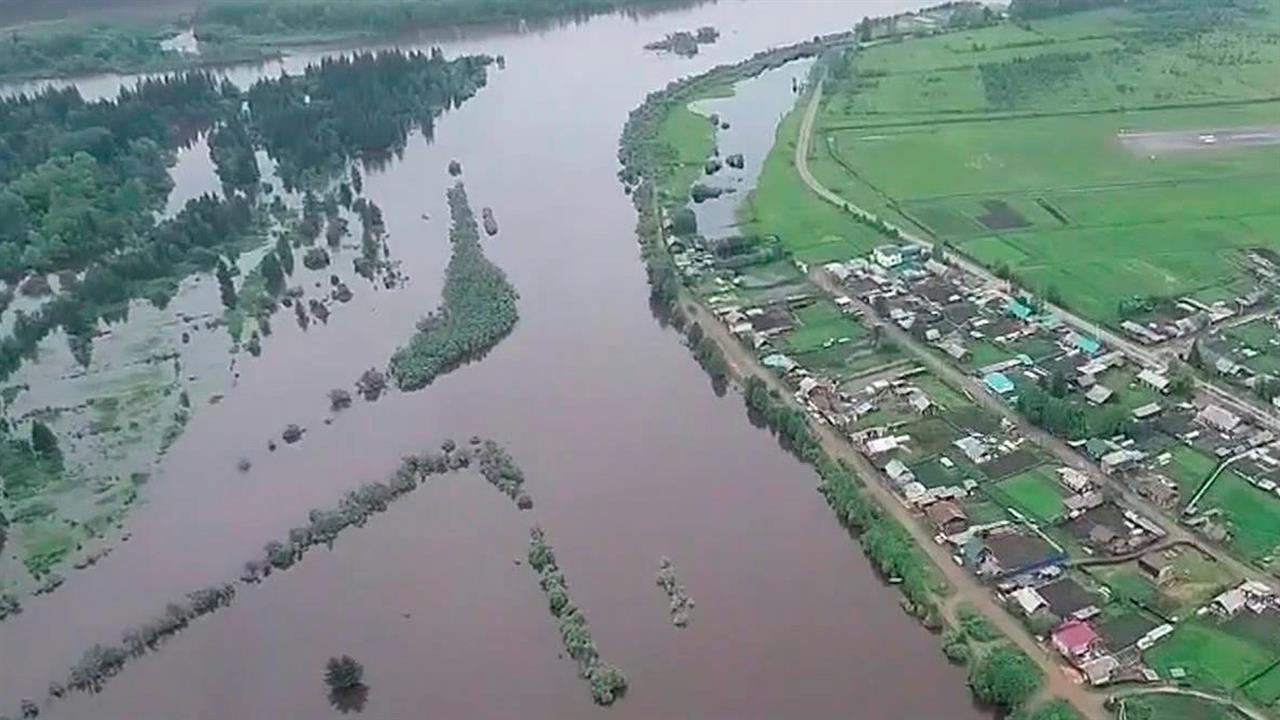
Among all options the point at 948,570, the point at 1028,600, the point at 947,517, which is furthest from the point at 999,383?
the point at 1028,600

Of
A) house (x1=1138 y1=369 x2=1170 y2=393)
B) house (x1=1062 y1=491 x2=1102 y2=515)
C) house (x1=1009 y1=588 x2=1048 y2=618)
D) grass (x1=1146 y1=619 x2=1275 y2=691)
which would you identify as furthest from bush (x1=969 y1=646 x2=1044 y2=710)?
house (x1=1138 y1=369 x2=1170 y2=393)

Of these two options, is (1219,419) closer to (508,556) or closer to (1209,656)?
(1209,656)

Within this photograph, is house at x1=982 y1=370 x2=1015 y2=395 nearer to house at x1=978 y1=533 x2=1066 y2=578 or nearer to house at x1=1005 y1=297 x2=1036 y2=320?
house at x1=1005 y1=297 x2=1036 y2=320

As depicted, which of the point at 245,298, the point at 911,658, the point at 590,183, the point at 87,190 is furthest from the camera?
the point at 590,183

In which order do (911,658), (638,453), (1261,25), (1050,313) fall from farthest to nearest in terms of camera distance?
1. (1261,25)
2. (1050,313)
3. (638,453)
4. (911,658)

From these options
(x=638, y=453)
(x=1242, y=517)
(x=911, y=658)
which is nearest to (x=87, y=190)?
(x=638, y=453)

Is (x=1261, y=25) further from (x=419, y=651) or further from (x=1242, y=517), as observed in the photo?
(x=419, y=651)
